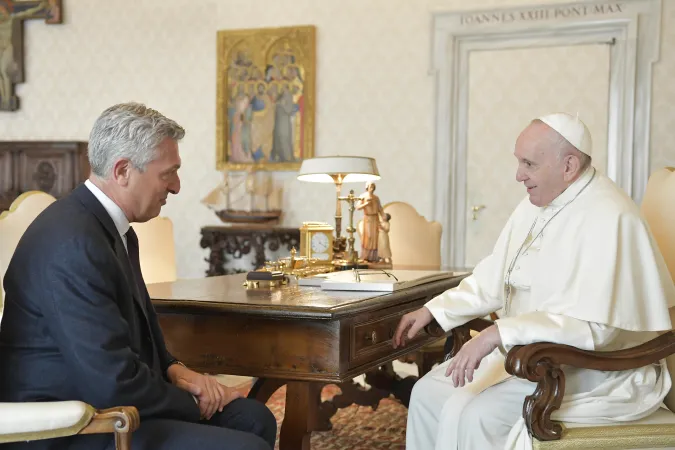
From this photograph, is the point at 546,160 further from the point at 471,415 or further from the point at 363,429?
the point at 363,429

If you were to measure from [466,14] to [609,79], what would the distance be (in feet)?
4.67

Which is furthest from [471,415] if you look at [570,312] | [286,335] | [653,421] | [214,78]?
[214,78]

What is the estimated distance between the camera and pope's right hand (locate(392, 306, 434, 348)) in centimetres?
309

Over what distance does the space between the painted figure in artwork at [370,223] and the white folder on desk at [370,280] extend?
530 millimetres

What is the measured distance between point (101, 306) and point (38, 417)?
1.03ft

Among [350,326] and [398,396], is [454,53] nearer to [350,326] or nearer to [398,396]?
[398,396]

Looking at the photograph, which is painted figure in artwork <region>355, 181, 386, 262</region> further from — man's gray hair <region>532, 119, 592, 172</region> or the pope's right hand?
man's gray hair <region>532, 119, 592, 172</region>

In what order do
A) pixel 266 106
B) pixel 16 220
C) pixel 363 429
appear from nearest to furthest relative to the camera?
pixel 16 220 < pixel 363 429 < pixel 266 106

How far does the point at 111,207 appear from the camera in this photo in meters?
2.29

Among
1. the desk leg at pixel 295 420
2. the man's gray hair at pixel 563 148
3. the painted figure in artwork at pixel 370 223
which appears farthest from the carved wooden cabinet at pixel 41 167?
the man's gray hair at pixel 563 148

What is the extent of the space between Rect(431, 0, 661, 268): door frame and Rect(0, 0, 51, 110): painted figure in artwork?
4719 mm

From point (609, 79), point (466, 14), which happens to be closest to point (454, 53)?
point (466, 14)

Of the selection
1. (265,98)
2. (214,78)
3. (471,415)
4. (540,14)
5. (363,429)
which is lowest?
(363,429)

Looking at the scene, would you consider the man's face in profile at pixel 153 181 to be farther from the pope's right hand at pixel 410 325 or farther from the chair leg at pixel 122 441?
the pope's right hand at pixel 410 325
